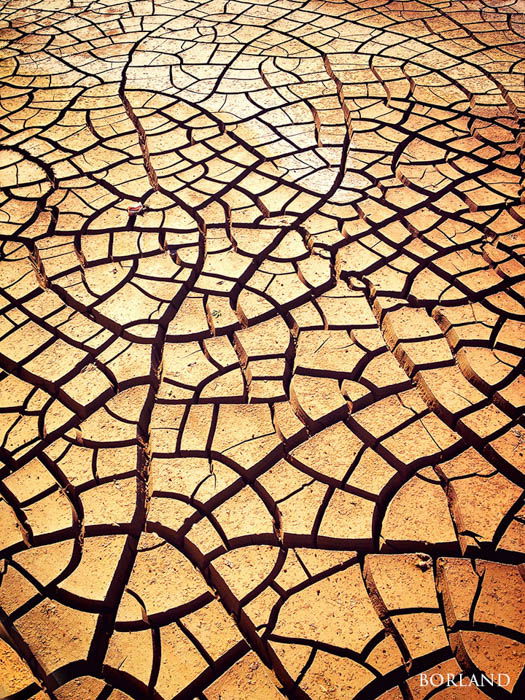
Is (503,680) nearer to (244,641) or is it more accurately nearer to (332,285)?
(244,641)

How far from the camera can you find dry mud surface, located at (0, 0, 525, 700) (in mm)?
1432

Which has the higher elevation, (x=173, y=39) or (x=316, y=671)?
(x=173, y=39)

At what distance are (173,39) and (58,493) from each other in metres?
3.89

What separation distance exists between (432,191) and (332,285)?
36.8 inches

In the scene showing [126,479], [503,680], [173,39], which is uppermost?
[173,39]

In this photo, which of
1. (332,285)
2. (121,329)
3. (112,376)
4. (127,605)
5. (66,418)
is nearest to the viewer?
(127,605)

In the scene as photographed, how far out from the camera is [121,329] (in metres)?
2.23

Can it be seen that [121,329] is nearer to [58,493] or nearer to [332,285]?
[58,493]

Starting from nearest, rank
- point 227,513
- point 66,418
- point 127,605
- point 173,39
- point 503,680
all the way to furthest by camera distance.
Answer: point 503,680 → point 127,605 → point 227,513 → point 66,418 → point 173,39

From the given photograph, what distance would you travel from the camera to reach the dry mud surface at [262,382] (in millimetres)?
1432

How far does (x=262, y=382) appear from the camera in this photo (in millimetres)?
2033

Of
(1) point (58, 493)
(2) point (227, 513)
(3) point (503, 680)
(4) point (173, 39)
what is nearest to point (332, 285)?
(2) point (227, 513)

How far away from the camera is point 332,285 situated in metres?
2.38

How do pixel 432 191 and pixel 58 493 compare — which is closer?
pixel 58 493
